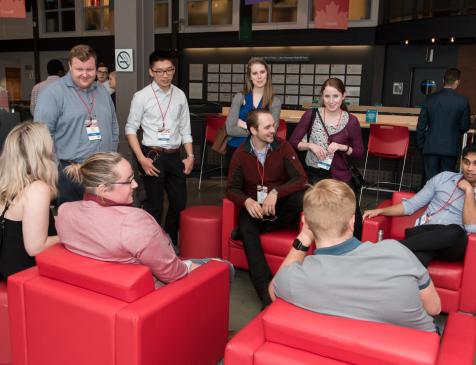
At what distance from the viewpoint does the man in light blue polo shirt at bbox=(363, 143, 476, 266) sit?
9.11ft

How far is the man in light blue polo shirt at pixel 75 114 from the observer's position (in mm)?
3023

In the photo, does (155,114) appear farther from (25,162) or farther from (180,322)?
(180,322)

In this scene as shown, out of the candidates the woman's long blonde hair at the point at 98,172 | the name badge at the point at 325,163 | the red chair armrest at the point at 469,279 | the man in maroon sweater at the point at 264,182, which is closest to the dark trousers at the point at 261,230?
the man in maroon sweater at the point at 264,182

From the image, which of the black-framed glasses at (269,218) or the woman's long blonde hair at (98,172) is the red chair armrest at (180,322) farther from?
the black-framed glasses at (269,218)

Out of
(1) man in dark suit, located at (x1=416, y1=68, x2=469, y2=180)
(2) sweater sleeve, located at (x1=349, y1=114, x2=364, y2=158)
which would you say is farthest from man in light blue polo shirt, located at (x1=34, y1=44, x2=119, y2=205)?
(1) man in dark suit, located at (x1=416, y1=68, x2=469, y2=180)

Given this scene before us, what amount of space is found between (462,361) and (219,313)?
1072 mm

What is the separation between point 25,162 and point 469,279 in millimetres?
2452

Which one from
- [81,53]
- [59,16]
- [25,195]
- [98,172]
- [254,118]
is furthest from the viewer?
[59,16]

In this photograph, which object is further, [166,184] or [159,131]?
[166,184]

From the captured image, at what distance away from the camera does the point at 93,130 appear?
3182 millimetres

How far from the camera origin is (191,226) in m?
3.58

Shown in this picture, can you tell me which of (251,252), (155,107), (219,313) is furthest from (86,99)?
(219,313)

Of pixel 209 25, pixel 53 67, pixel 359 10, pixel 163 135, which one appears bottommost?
pixel 163 135

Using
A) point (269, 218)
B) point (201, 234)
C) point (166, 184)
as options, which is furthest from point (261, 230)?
point (166, 184)
